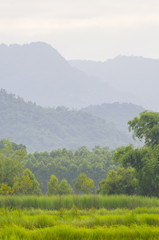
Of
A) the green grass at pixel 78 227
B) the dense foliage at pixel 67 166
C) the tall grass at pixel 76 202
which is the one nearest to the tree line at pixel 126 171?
the tall grass at pixel 76 202

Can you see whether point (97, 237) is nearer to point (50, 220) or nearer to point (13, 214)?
point (50, 220)

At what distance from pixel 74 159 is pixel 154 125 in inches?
2309

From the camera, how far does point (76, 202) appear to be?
1272 centimetres

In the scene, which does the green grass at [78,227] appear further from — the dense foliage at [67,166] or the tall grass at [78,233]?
the dense foliage at [67,166]

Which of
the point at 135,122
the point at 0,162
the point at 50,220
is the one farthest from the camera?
the point at 0,162

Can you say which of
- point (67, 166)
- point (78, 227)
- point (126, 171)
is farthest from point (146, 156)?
point (67, 166)

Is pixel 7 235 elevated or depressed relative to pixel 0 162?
depressed

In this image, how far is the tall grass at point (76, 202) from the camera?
40.9 ft

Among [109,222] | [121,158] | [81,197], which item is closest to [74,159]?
[121,158]

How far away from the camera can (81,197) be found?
13.2 meters

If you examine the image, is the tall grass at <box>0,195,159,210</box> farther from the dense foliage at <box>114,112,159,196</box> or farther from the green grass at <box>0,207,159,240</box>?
the dense foliage at <box>114,112,159,196</box>

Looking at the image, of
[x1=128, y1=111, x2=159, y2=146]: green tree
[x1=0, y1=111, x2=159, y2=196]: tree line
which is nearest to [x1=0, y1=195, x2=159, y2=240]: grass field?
[x1=0, y1=111, x2=159, y2=196]: tree line

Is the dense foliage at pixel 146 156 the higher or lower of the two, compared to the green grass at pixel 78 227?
higher

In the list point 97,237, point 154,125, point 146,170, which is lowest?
point 97,237
